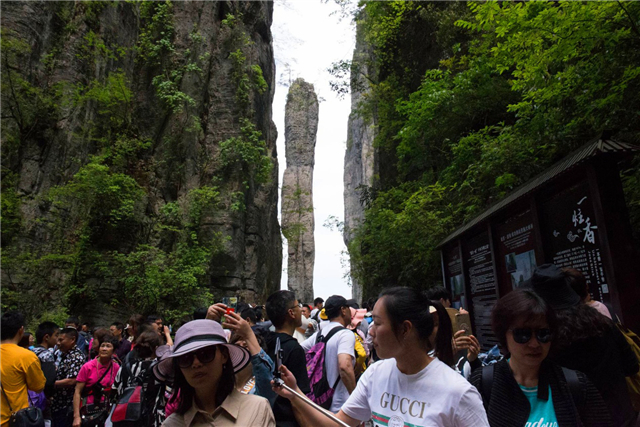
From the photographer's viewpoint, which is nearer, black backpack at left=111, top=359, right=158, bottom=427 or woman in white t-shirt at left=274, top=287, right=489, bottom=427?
woman in white t-shirt at left=274, top=287, right=489, bottom=427

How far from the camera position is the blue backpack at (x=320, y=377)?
3795 mm

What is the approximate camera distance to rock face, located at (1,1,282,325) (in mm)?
11914

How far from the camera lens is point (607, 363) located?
220cm

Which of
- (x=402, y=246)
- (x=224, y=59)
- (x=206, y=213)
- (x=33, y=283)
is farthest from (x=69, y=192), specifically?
(x=224, y=59)

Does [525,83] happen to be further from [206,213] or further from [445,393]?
[206,213]

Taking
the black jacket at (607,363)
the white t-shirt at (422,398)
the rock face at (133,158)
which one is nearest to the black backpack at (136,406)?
the white t-shirt at (422,398)

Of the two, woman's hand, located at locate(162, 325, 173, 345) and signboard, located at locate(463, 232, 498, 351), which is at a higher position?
signboard, located at locate(463, 232, 498, 351)

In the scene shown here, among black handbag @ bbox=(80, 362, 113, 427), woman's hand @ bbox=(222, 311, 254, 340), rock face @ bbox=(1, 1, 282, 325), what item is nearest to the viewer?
woman's hand @ bbox=(222, 311, 254, 340)

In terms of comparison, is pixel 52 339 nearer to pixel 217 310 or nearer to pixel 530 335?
pixel 217 310

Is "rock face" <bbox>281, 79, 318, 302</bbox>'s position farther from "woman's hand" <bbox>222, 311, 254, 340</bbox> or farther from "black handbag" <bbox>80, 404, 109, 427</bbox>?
"woman's hand" <bbox>222, 311, 254, 340</bbox>

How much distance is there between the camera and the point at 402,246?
13023 mm

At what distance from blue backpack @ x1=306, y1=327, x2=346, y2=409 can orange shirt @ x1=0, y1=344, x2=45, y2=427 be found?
2538 mm

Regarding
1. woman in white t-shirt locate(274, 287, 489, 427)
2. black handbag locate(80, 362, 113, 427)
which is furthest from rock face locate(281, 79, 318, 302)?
woman in white t-shirt locate(274, 287, 489, 427)

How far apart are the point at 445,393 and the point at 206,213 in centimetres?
1776
